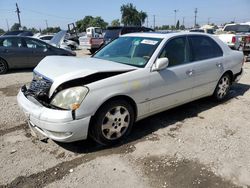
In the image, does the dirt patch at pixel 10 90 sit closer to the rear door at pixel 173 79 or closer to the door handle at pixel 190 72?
the rear door at pixel 173 79

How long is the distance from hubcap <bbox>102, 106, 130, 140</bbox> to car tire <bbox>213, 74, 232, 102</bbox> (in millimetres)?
2577

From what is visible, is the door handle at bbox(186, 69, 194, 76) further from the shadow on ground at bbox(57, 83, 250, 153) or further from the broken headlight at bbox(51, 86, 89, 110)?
the broken headlight at bbox(51, 86, 89, 110)

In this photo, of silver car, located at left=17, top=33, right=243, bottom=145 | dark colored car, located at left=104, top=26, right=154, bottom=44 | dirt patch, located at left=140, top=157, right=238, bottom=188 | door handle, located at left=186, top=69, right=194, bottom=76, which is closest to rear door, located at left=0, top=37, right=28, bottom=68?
dark colored car, located at left=104, top=26, right=154, bottom=44

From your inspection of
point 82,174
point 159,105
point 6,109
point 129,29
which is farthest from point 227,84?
point 129,29

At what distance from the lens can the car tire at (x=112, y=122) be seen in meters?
3.44

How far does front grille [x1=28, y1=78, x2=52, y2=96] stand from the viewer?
347 centimetres

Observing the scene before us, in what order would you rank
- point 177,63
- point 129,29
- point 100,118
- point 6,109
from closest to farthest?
point 100,118 < point 177,63 < point 6,109 < point 129,29

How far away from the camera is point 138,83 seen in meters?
3.75

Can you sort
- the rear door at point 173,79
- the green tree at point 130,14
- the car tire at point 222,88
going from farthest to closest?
the green tree at point 130,14 → the car tire at point 222,88 → the rear door at point 173,79

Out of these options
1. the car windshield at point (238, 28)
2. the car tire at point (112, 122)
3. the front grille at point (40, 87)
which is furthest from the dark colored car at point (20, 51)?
the car windshield at point (238, 28)

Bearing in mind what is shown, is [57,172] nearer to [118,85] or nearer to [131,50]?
[118,85]

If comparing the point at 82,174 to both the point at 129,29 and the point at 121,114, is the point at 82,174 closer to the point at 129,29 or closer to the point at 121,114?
the point at 121,114

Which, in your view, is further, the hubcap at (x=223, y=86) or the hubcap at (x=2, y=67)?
the hubcap at (x=2, y=67)

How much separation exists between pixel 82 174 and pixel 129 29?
1253 cm
